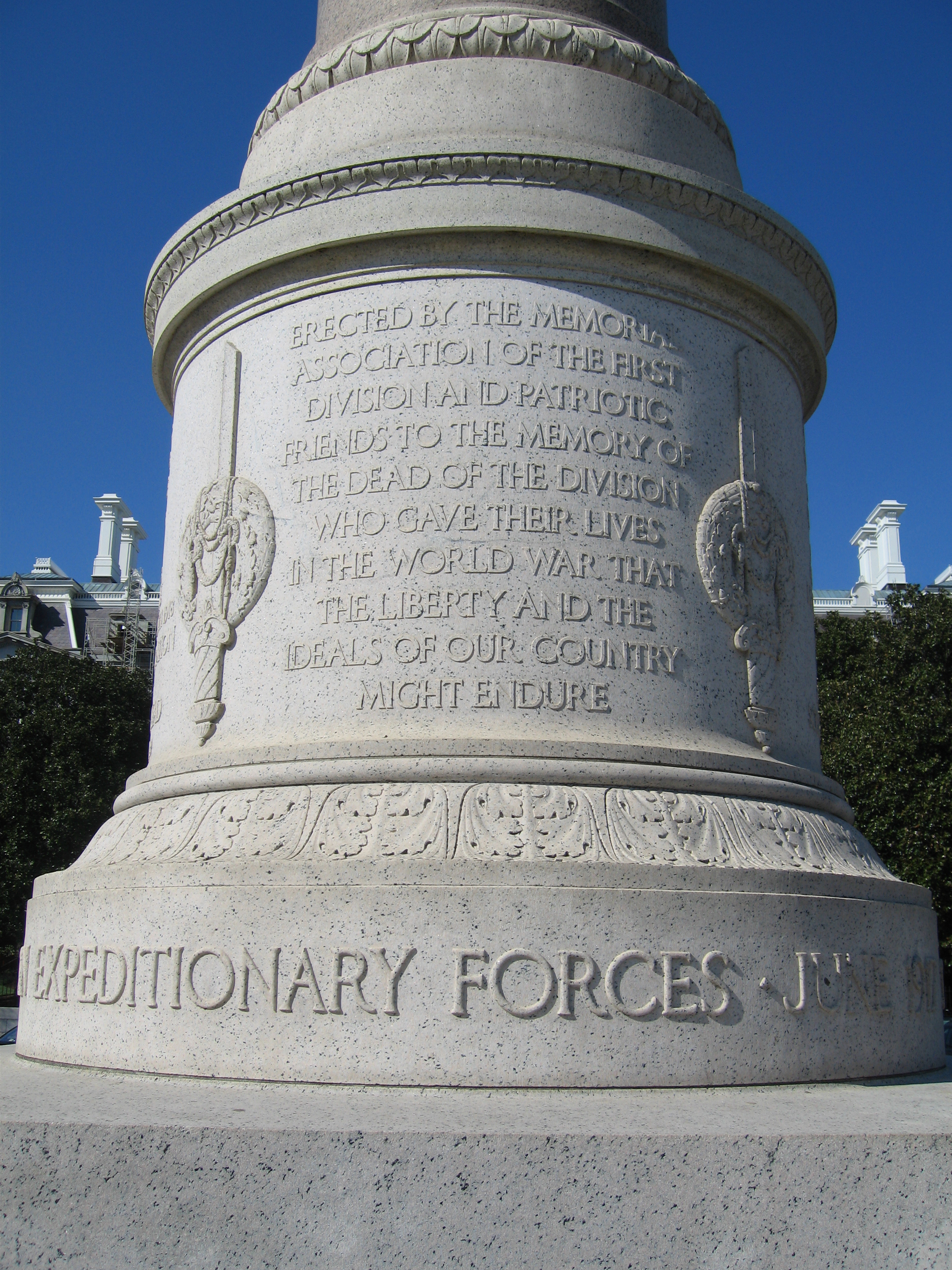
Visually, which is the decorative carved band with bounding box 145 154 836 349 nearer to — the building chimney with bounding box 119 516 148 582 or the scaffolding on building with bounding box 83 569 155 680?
the scaffolding on building with bounding box 83 569 155 680

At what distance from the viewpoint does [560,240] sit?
604 centimetres

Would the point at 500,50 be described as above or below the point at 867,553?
below

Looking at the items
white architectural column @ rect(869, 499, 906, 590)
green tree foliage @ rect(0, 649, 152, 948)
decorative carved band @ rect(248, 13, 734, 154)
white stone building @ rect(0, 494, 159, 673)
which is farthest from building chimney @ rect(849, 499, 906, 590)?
decorative carved band @ rect(248, 13, 734, 154)

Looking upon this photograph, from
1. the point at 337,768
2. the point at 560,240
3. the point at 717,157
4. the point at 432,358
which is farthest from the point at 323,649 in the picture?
the point at 717,157

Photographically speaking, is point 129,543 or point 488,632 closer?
point 488,632

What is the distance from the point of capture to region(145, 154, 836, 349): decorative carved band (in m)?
6.01

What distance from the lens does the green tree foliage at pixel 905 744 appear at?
18.9 m

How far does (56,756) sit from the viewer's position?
25422mm

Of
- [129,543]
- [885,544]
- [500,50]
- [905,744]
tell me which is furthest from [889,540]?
[500,50]

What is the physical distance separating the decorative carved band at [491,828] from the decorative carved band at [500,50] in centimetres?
427

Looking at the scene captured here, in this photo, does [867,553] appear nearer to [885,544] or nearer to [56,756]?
[885,544]

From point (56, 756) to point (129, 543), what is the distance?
38256mm

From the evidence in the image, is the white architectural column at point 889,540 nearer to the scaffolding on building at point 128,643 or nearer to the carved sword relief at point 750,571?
the scaffolding on building at point 128,643

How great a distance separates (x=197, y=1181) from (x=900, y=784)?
17605mm
